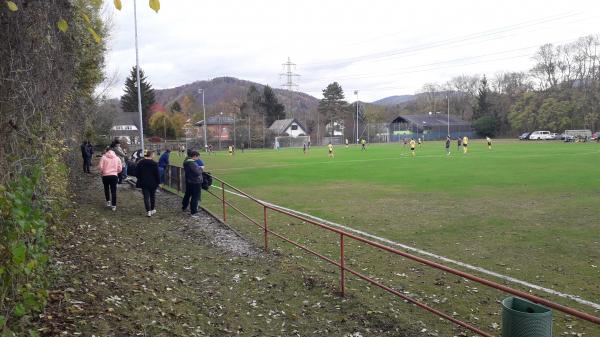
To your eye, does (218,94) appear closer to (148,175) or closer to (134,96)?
(134,96)

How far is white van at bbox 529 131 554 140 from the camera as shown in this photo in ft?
257

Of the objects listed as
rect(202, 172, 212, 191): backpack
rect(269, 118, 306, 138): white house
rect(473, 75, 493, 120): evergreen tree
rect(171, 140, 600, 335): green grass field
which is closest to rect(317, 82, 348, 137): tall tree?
rect(269, 118, 306, 138): white house

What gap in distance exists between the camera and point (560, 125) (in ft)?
269

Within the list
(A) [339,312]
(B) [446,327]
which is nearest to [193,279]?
(A) [339,312]

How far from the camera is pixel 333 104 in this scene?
376 feet

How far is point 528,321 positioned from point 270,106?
10767 cm

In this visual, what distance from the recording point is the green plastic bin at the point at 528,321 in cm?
372

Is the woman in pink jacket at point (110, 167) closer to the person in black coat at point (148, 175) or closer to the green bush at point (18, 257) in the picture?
the person in black coat at point (148, 175)

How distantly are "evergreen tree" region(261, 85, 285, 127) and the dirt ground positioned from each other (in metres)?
100

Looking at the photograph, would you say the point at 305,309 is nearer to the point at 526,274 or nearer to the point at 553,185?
the point at 526,274

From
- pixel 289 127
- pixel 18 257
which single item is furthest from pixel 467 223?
pixel 289 127

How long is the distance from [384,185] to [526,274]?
512 inches

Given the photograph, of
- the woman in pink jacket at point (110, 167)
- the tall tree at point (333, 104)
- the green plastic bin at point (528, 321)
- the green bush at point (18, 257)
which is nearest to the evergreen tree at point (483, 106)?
the tall tree at point (333, 104)

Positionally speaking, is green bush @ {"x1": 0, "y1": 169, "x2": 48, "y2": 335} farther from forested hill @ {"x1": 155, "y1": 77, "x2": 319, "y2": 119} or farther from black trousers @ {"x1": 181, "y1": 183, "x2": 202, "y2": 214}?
forested hill @ {"x1": 155, "y1": 77, "x2": 319, "y2": 119}
